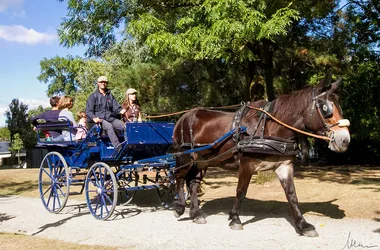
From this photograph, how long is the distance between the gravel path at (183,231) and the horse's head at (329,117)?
1.30 m

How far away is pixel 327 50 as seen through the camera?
13203 millimetres

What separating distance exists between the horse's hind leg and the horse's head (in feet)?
8.19

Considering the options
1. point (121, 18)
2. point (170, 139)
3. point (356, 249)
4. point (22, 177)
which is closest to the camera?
point (356, 249)

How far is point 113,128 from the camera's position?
27.0 ft

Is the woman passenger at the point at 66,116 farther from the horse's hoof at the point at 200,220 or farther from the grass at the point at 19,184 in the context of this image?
the grass at the point at 19,184

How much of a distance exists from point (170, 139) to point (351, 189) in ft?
→ 14.1

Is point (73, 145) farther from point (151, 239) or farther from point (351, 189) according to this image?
point (351, 189)

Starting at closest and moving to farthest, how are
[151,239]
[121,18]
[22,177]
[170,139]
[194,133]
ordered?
[151,239]
[194,133]
[170,139]
[121,18]
[22,177]

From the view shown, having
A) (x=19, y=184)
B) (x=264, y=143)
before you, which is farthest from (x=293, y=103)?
(x=19, y=184)

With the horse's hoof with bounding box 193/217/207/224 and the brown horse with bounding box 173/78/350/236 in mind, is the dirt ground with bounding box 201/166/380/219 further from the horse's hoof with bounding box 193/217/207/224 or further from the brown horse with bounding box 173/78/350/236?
the brown horse with bounding box 173/78/350/236

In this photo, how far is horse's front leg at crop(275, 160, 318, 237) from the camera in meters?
5.95

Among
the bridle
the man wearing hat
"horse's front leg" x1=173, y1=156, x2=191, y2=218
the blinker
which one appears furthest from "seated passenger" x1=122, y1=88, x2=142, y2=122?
the blinker

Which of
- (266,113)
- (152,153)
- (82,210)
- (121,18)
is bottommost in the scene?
(82,210)

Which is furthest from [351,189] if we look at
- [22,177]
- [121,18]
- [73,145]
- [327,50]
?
[22,177]
